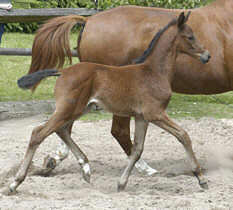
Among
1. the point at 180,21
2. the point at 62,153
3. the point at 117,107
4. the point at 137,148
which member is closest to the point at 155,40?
the point at 180,21

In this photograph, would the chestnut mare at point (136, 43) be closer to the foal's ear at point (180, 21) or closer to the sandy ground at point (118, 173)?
the sandy ground at point (118, 173)

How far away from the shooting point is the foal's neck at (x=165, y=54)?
461 cm

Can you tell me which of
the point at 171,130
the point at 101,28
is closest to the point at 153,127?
the point at 101,28

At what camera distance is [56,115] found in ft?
14.2

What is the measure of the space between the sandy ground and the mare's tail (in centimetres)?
109

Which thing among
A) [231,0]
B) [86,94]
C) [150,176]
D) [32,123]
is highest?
[231,0]

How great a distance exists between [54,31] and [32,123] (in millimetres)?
2116

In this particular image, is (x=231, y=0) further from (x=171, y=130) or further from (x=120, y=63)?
(x=171, y=130)

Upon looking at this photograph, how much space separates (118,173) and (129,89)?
127 cm

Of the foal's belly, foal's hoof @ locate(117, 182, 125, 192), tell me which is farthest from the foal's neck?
foal's hoof @ locate(117, 182, 125, 192)

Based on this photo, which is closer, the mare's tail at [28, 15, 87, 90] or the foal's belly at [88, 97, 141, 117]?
the foal's belly at [88, 97, 141, 117]

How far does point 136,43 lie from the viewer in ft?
17.6

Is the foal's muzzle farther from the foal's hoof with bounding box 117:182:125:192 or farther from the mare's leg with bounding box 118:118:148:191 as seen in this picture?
the foal's hoof with bounding box 117:182:125:192

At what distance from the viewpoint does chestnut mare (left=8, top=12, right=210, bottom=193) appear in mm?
4352
